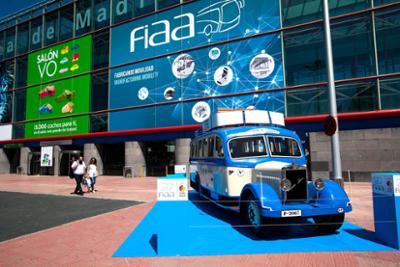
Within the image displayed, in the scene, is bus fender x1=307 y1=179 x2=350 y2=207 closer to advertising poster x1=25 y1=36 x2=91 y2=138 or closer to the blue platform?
the blue platform

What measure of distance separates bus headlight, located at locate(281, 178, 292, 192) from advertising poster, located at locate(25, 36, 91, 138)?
25.9 metres

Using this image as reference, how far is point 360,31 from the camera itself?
64.7 feet

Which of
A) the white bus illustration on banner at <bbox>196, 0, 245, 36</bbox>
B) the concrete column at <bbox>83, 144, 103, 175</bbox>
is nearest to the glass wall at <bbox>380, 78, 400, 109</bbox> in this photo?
the white bus illustration on banner at <bbox>196, 0, 245, 36</bbox>

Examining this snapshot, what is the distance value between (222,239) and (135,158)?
807 inches

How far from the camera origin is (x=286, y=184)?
20.2 ft

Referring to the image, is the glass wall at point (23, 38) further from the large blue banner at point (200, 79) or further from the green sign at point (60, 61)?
the large blue banner at point (200, 79)

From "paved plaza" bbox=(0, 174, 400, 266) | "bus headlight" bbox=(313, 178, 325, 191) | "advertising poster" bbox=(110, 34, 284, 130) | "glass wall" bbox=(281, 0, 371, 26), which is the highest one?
"glass wall" bbox=(281, 0, 371, 26)

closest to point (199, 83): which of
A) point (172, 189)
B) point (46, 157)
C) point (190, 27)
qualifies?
point (190, 27)

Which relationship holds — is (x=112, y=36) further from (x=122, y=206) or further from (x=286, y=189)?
(x=286, y=189)

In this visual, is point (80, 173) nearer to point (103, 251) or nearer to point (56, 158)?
point (103, 251)

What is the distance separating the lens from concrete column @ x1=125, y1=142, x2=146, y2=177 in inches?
999

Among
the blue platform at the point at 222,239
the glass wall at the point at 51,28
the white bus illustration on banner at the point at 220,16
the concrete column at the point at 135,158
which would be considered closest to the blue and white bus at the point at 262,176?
the blue platform at the point at 222,239

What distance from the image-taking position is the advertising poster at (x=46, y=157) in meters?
28.8

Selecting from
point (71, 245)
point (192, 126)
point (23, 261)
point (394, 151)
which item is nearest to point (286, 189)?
point (71, 245)
